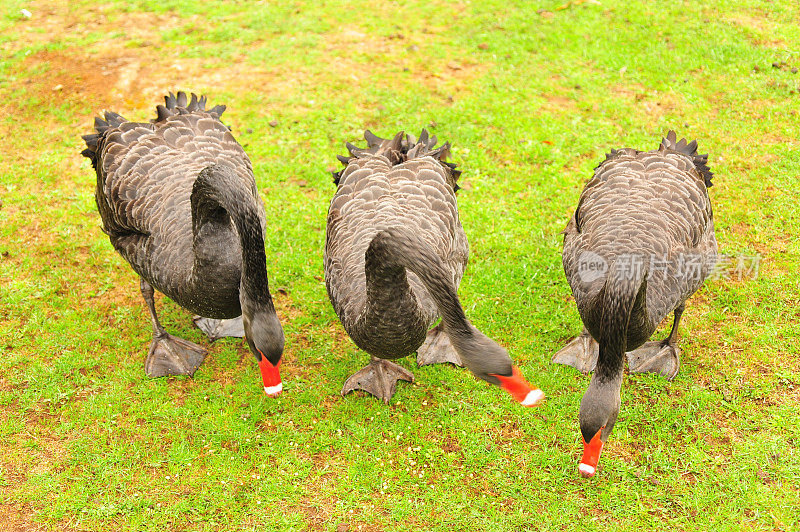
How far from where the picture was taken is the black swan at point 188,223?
496 centimetres

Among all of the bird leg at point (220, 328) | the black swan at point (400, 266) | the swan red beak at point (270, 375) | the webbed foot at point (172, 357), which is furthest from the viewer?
the bird leg at point (220, 328)

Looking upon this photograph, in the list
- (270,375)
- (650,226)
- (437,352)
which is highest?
(650,226)

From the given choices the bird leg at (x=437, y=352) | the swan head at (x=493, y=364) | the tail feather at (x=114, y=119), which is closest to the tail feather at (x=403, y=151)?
the bird leg at (x=437, y=352)

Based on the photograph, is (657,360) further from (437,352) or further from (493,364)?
(493,364)

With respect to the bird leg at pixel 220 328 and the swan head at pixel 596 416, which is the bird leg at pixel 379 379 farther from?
the swan head at pixel 596 416

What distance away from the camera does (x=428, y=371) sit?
6410 millimetres

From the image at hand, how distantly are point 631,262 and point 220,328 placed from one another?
4.12 metres

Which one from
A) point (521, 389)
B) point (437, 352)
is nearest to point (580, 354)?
point (437, 352)

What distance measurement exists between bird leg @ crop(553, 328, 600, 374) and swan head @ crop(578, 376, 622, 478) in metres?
1.34

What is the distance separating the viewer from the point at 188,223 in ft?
18.9

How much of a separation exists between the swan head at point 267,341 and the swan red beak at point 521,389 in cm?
173

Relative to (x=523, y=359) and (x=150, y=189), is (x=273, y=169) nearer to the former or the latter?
(x=150, y=189)

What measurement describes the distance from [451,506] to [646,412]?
2049 millimetres

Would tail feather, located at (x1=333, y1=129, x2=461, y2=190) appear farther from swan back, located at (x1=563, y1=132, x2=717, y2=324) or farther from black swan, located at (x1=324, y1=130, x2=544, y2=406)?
swan back, located at (x1=563, y1=132, x2=717, y2=324)
